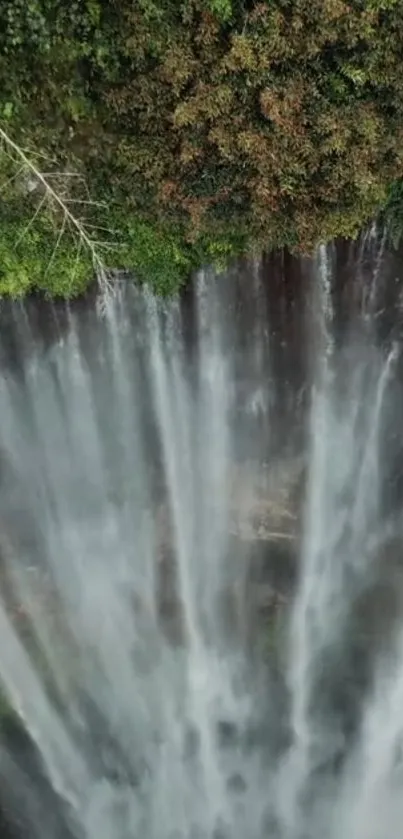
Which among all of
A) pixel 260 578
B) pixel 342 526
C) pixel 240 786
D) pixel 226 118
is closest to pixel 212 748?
pixel 240 786

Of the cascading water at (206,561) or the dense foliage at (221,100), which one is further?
the cascading water at (206,561)

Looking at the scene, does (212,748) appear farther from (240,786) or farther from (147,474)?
(147,474)

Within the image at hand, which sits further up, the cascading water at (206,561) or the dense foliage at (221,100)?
the dense foliage at (221,100)

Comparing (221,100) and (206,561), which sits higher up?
(221,100)

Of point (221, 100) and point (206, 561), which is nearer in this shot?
point (221, 100)
